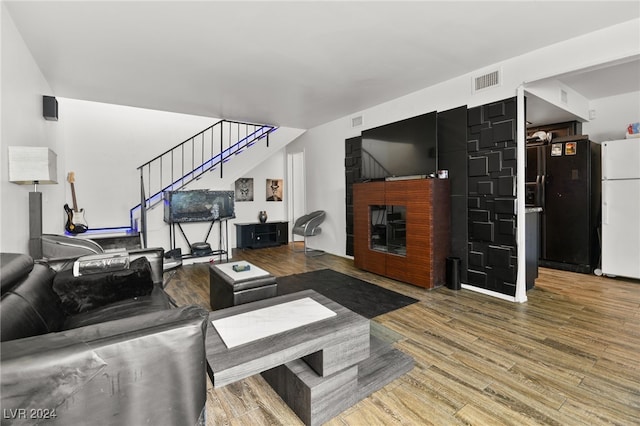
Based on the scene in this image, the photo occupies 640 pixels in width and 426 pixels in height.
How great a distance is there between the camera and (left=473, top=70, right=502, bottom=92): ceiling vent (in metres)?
3.51

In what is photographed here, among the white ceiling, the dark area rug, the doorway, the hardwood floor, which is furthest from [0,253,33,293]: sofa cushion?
the doorway

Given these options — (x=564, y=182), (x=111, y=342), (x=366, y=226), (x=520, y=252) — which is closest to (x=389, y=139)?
(x=366, y=226)

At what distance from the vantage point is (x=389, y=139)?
450cm

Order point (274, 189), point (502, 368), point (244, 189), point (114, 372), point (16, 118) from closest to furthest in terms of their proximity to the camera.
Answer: point (114, 372) < point (502, 368) < point (16, 118) < point (244, 189) < point (274, 189)

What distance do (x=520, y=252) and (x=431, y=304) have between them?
119 centimetres

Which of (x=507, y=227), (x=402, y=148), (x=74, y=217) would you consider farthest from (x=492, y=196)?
(x=74, y=217)

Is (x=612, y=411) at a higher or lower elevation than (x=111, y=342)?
lower

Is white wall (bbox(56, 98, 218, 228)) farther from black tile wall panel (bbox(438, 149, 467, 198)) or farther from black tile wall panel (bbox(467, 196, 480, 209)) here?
black tile wall panel (bbox(467, 196, 480, 209))

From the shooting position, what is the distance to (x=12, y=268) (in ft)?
4.88

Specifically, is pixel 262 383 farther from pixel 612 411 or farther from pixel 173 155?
pixel 173 155

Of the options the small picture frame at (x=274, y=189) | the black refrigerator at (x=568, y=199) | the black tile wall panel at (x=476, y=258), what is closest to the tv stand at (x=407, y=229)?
the black tile wall panel at (x=476, y=258)

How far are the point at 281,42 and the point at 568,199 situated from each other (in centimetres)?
480

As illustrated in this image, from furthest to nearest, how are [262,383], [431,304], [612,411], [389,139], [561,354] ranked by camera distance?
[389,139], [431,304], [561,354], [262,383], [612,411]

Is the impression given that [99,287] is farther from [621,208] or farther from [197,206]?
[621,208]
